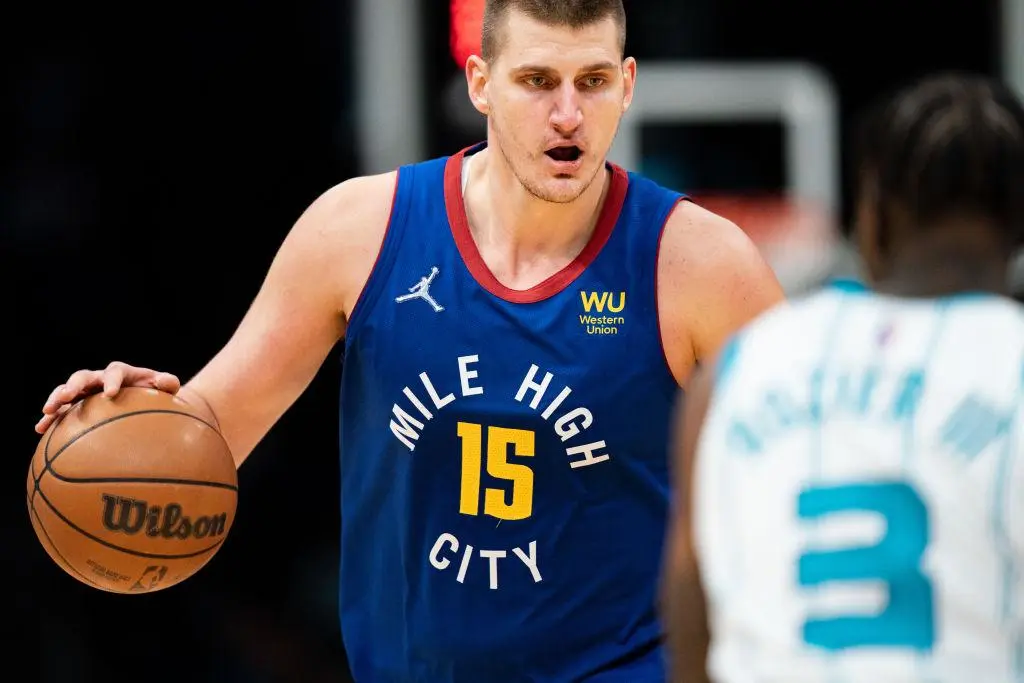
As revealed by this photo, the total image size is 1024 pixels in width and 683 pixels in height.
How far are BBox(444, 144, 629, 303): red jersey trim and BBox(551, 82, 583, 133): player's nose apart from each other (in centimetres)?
29

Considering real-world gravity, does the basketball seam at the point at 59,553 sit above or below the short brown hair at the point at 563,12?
below

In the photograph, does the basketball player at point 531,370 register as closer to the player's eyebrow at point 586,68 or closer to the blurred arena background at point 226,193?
the player's eyebrow at point 586,68

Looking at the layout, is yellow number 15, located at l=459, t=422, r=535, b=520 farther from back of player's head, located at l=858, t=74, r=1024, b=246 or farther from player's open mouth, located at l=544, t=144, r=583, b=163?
back of player's head, located at l=858, t=74, r=1024, b=246

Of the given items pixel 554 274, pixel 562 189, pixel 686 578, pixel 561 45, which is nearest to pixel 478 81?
pixel 561 45

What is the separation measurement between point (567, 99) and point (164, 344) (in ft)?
18.6

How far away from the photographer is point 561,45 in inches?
153

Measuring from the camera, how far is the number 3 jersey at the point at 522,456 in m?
3.85

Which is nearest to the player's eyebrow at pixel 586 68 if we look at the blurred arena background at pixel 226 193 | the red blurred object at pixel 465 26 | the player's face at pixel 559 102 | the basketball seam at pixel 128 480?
the player's face at pixel 559 102

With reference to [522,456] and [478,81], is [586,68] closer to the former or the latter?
[478,81]

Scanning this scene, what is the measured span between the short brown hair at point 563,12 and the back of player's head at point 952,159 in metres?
1.72

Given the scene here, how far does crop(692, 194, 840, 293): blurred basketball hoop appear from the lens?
344 inches

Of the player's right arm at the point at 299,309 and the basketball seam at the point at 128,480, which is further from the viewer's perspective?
the player's right arm at the point at 299,309

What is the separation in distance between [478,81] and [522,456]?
104 centimetres

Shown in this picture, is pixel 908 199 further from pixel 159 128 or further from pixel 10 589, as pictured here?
pixel 159 128
